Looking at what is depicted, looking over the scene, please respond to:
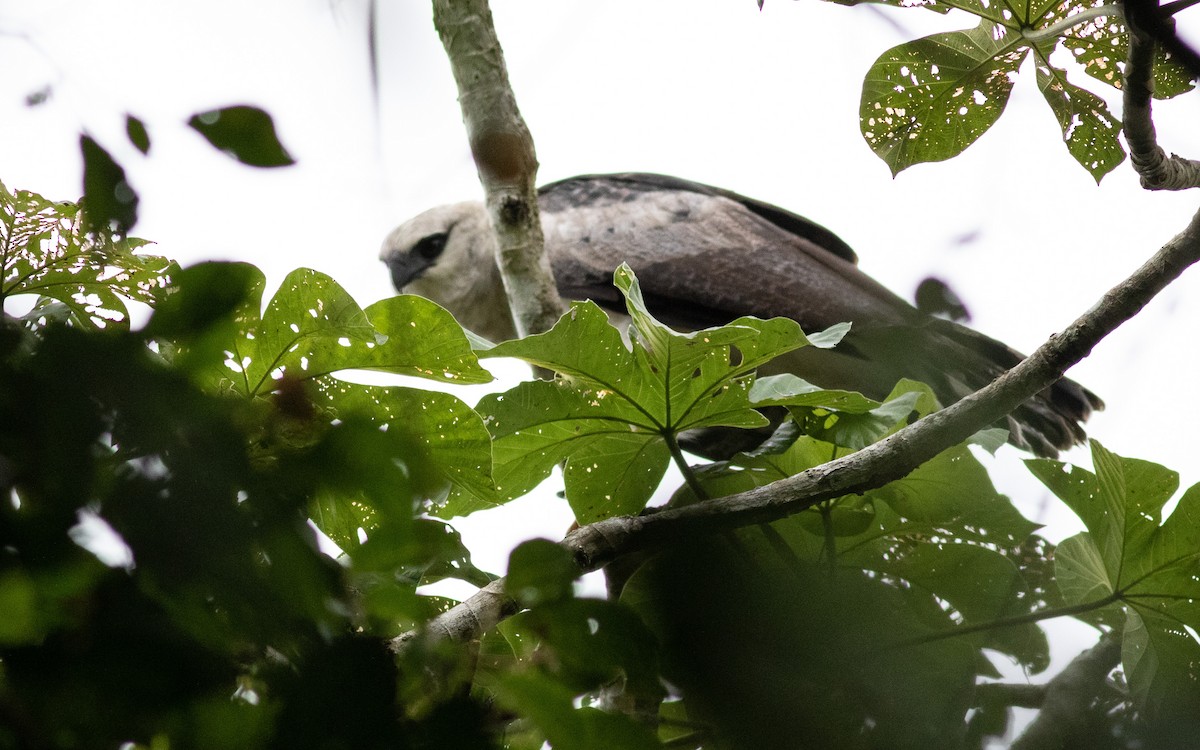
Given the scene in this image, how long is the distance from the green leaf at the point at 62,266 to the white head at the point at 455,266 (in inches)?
140

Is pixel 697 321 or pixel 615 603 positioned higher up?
pixel 697 321

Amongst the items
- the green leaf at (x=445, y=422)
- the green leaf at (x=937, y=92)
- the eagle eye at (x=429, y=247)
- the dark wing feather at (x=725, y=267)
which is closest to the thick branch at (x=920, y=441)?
the green leaf at (x=445, y=422)

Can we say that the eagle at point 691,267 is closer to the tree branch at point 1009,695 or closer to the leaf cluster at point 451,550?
the leaf cluster at point 451,550

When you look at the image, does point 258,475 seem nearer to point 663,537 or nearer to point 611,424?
point 663,537

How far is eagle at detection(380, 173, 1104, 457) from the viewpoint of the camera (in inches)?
139

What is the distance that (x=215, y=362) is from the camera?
59 cm

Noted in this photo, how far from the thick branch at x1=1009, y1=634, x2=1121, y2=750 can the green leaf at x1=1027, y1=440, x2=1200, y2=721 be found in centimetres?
5

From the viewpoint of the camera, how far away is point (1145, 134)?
1.36m

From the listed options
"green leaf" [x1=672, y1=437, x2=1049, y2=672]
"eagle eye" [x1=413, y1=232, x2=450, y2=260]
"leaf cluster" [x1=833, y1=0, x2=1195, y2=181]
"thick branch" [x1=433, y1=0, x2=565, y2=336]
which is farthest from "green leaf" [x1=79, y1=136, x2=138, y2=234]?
"eagle eye" [x1=413, y1=232, x2=450, y2=260]

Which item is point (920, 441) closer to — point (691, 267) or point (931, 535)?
point (931, 535)

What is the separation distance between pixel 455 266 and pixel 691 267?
131 centimetres

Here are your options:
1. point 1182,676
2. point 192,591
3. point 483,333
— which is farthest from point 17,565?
point 483,333

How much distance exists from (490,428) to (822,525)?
1.82ft

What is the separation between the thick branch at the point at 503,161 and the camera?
2.53 metres
